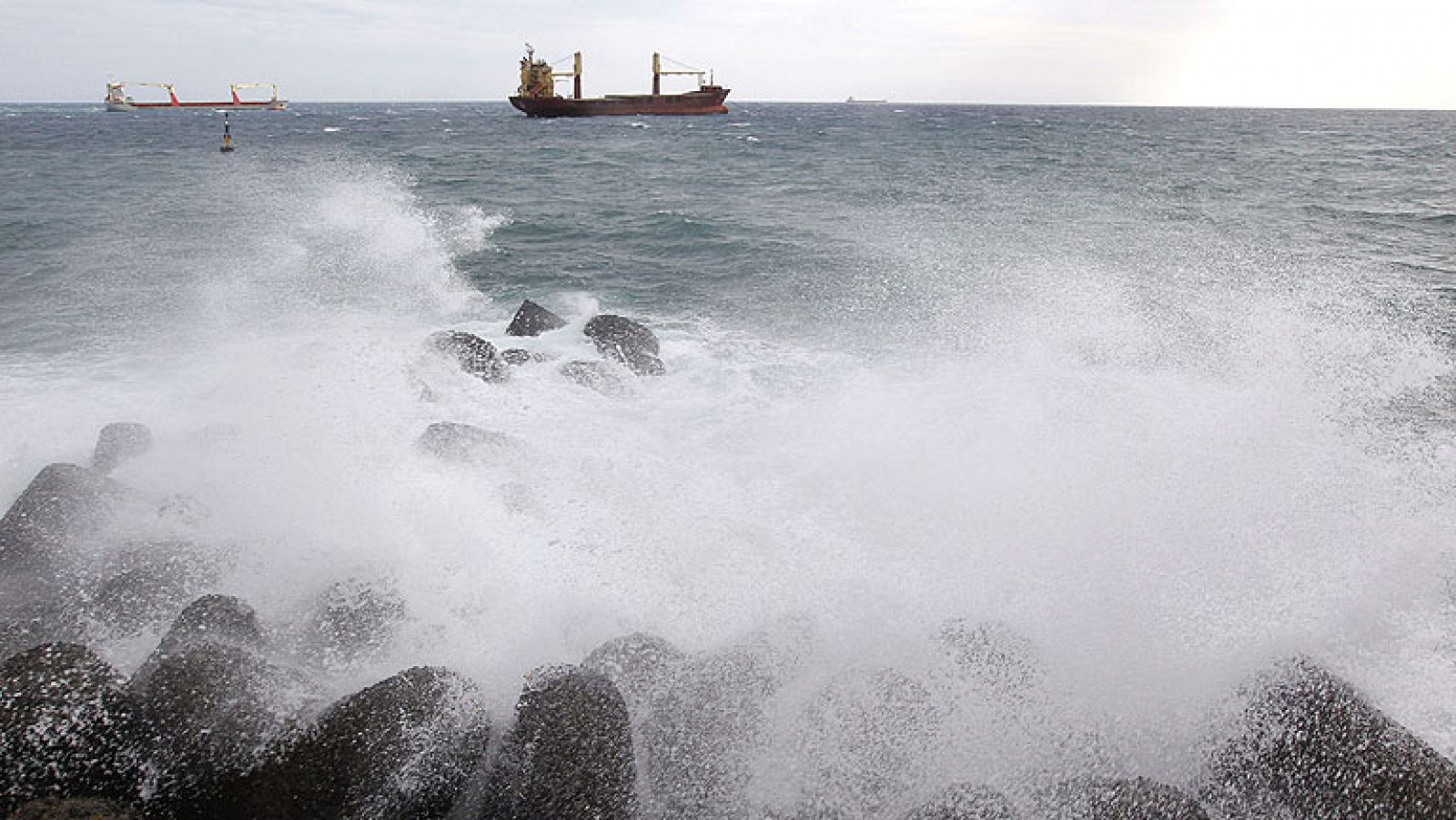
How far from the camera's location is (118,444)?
24.6 ft

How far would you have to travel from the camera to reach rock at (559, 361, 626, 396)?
32.0 ft

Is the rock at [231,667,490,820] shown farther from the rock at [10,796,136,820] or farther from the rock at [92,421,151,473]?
the rock at [92,421,151,473]

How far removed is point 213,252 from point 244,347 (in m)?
6.61

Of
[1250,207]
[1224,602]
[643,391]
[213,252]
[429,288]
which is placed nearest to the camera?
[1224,602]

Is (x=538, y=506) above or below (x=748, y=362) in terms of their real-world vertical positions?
below

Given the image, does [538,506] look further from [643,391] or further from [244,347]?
[244,347]

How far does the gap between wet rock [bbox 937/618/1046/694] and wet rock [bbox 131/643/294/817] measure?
3946 millimetres

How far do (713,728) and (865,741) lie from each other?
2.86ft

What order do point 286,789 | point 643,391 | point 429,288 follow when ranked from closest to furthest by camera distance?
point 286,789 < point 643,391 < point 429,288

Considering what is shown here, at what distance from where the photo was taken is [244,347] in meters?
10.5

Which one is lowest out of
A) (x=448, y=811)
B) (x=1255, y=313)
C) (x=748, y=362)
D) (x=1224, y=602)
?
(x=448, y=811)

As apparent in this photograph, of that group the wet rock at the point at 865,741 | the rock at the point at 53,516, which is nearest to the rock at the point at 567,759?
the wet rock at the point at 865,741

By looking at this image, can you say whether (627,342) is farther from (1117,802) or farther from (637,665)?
(1117,802)

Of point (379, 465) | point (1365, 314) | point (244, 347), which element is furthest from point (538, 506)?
point (1365, 314)
